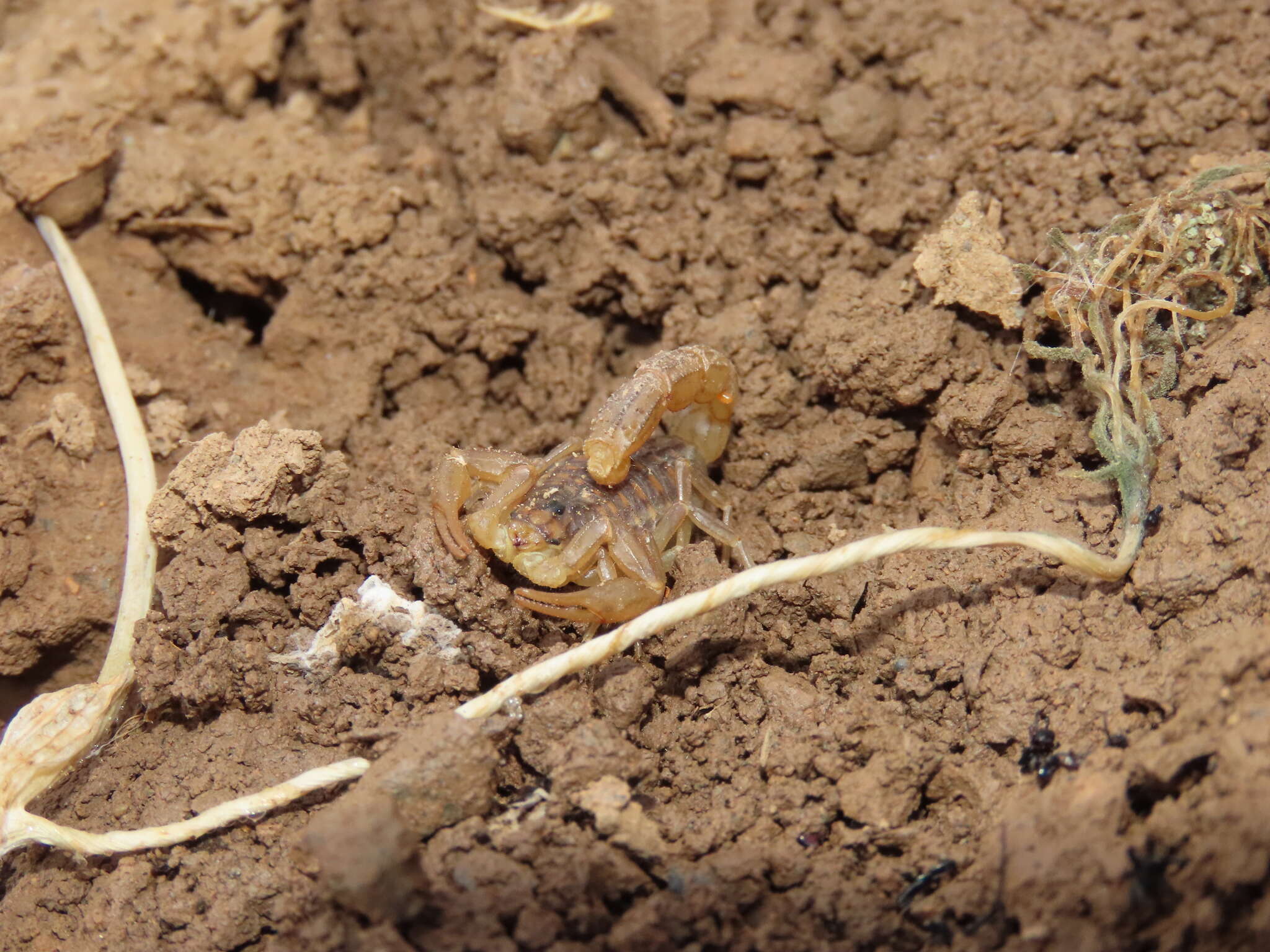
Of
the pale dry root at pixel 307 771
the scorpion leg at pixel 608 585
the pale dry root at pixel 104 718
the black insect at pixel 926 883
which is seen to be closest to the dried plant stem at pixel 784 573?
the pale dry root at pixel 307 771

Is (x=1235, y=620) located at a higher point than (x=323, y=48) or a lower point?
lower

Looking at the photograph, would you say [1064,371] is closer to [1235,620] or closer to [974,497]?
[974,497]

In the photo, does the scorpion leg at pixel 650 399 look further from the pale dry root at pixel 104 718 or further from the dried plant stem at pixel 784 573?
the pale dry root at pixel 104 718

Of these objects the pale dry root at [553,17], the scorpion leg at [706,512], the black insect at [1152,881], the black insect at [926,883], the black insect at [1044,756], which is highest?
the pale dry root at [553,17]

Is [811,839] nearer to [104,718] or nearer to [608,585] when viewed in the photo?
[608,585]

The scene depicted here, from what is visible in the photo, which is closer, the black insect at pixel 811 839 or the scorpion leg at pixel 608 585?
the black insect at pixel 811 839

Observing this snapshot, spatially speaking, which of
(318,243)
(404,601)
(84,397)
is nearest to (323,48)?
(318,243)
